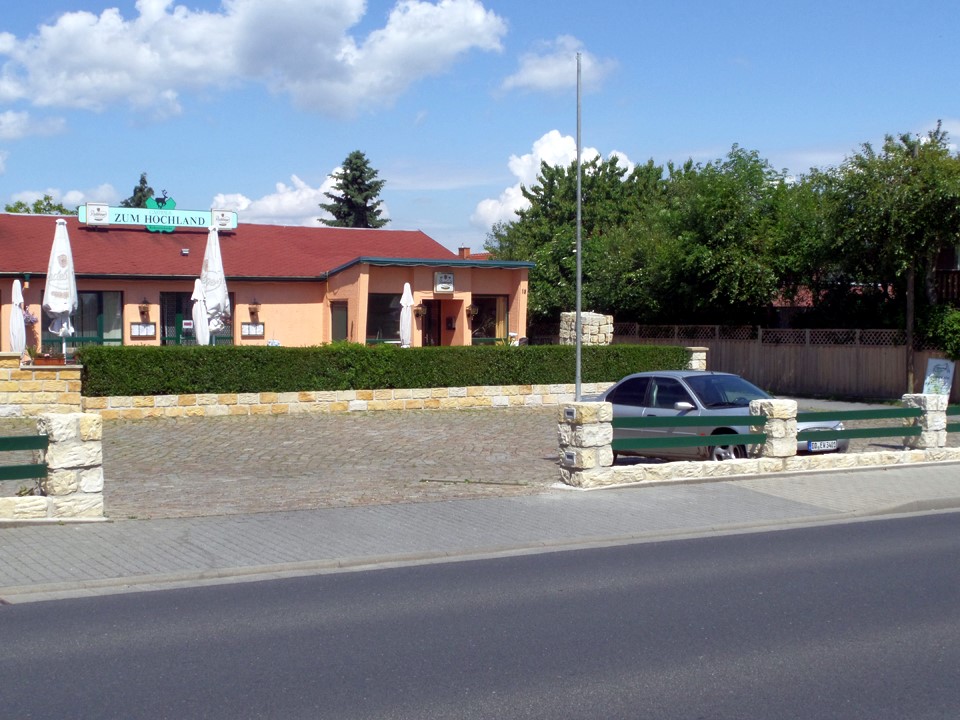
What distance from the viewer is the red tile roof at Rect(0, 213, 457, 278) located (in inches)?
1153

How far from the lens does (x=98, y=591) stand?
854 centimetres

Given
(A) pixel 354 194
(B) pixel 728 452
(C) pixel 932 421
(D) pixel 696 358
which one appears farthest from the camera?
(A) pixel 354 194

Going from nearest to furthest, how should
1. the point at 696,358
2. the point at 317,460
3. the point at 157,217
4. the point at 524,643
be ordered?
the point at 524,643 → the point at 317,460 → the point at 696,358 → the point at 157,217

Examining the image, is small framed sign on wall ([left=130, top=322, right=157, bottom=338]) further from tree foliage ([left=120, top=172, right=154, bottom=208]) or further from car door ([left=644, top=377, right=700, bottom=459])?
tree foliage ([left=120, top=172, right=154, bottom=208])

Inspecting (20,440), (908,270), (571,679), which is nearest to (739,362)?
(908,270)

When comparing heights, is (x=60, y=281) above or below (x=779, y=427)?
above

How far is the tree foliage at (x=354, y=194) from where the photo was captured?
195 feet

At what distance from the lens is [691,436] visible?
577 inches

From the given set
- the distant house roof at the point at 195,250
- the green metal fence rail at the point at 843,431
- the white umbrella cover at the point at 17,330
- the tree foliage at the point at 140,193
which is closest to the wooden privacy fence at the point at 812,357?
the distant house roof at the point at 195,250

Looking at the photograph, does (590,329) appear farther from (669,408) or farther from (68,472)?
(68,472)

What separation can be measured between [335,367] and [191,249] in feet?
35.8

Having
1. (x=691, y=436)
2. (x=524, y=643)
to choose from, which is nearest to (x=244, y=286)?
(x=691, y=436)

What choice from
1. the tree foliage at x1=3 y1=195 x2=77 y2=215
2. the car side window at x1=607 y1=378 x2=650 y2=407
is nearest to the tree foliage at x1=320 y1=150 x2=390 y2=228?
the tree foliage at x1=3 y1=195 x2=77 y2=215

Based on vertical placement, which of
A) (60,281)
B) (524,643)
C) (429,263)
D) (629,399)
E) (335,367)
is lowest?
(524,643)
